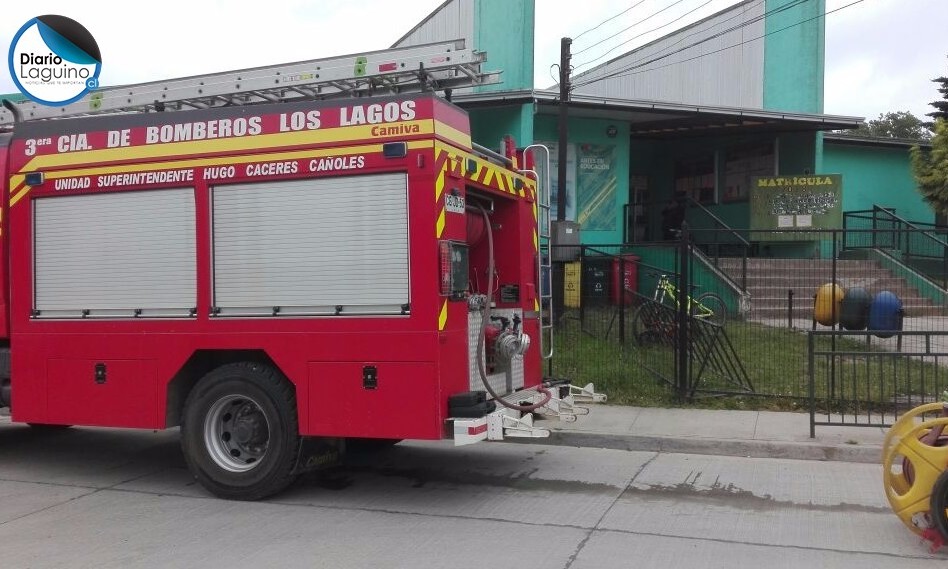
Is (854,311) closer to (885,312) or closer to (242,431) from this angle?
(885,312)

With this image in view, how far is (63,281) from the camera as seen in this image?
728cm

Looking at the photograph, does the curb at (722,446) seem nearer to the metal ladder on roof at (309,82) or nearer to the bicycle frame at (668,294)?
the metal ladder on roof at (309,82)

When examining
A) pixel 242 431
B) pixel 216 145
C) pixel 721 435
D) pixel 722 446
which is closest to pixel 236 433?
pixel 242 431

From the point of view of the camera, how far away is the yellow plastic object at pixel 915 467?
5.29m

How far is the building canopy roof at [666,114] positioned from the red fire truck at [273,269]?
9564mm

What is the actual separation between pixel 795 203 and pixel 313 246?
50.3ft

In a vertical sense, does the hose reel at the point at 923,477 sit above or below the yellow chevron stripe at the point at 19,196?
below

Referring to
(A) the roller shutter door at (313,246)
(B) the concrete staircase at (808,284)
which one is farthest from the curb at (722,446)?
(A) the roller shutter door at (313,246)

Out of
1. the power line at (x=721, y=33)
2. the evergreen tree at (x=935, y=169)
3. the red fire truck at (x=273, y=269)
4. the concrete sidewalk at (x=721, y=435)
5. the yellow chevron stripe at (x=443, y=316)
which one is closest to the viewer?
the yellow chevron stripe at (x=443, y=316)

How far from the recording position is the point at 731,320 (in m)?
11.4

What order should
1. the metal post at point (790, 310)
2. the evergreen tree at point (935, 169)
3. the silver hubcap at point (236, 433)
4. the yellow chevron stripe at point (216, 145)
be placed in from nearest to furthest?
the yellow chevron stripe at point (216, 145) → the silver hubcap at point (236, 433) → the metal post at point (790, 310) → the evergreen tree at point (935, 169)

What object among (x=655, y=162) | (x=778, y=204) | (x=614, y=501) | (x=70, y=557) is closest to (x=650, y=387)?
(x=614, y=501)

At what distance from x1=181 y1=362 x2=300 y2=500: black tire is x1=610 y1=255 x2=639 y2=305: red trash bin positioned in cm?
617

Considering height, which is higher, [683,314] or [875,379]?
[683,314]
